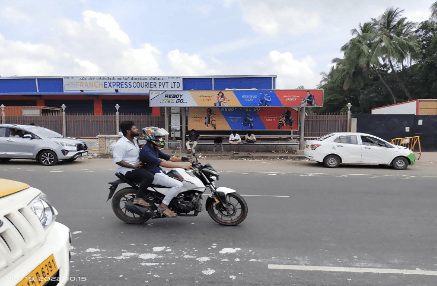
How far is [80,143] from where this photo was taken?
12.8 m

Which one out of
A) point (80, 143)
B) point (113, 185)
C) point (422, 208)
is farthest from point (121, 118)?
point (422, 208)

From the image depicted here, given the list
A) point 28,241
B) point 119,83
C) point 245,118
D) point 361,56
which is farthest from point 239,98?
point 361,56

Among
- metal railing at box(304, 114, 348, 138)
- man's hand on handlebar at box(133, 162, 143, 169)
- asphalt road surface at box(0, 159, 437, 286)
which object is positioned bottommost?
asphalt road surface at box(0, 159, 437, 286)

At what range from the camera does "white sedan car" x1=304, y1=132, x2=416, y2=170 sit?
37.5 ft

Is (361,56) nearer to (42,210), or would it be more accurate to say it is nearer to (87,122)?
(87,122)

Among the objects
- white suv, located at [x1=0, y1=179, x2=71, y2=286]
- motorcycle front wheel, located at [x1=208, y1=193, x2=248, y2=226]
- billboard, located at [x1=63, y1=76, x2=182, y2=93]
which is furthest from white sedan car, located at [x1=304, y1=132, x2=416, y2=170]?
billboard, located at [x1=63, y1=76, x2=182, y2=93]

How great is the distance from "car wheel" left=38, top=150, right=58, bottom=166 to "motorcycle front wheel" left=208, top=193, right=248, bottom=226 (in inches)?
360

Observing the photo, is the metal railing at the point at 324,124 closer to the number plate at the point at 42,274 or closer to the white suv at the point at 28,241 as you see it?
the white suv at the point at 28,241

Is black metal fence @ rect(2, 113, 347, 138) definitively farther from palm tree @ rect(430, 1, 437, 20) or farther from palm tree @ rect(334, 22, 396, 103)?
palm tree @ rect(430, 1, 437, 20)

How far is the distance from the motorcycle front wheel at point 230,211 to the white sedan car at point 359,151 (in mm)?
7884

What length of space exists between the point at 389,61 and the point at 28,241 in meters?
39.0

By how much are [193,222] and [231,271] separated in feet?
5.81

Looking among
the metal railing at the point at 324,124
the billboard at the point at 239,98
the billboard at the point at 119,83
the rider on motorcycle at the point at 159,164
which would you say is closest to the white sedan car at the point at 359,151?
the billboard at the point at 239,98

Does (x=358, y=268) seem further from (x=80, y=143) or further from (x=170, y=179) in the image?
(x=80, y=143)
